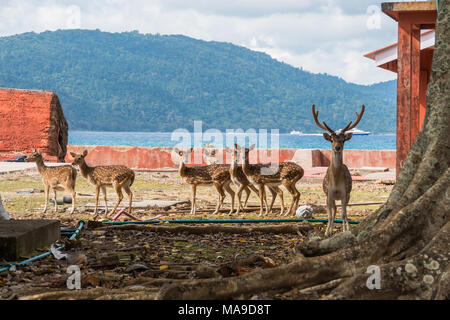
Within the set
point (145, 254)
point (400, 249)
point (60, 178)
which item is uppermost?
point (60, 178)

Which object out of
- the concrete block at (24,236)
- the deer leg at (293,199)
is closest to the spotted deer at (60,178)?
the deer leg at (293,199)

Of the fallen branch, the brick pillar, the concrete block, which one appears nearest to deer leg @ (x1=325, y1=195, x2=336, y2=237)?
the fallen branch

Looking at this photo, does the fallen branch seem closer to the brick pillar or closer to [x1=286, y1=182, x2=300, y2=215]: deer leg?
[x1=286, y1=182, x2=300, y2=215]: deer leg

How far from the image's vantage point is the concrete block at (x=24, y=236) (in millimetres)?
7000

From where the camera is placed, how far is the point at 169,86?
568ft

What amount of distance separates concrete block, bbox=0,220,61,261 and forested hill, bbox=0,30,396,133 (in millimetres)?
143822

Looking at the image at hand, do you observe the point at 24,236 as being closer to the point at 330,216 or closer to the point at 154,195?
the point at 330,216

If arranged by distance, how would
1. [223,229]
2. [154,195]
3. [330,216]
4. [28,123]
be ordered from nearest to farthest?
1. [330,216]
2. [223,229]
3. [154,195]
4. [28,123]

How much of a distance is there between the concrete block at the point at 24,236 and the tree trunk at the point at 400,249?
124 inches

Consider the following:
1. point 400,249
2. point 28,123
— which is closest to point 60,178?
point 400,249

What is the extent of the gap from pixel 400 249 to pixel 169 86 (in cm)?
17034

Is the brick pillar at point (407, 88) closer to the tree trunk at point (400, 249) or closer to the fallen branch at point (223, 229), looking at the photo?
the fallen branch at point (223, 229)

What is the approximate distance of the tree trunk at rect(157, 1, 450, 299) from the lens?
176 inches

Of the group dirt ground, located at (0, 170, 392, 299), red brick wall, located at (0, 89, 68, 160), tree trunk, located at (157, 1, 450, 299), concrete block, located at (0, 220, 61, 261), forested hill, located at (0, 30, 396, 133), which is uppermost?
forested hill, located at (0, 30, 396, 133)
